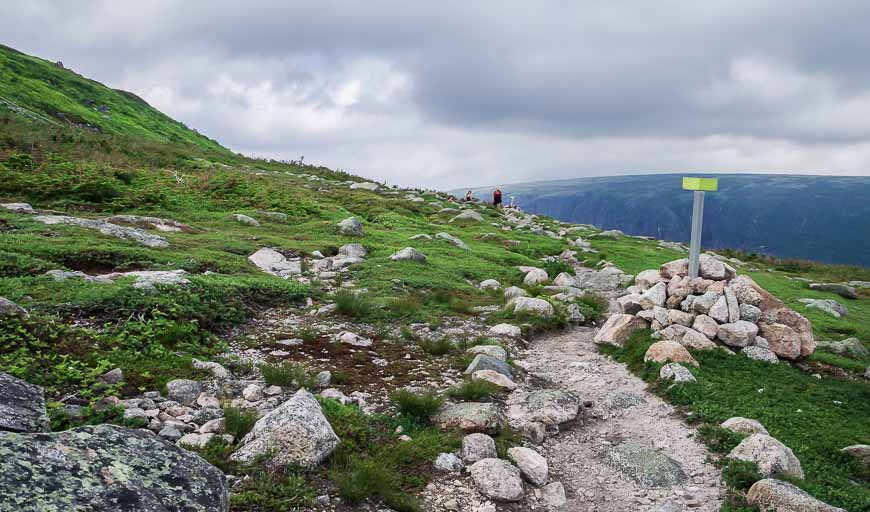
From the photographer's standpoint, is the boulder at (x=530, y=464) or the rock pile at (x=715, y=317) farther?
the rock pile at (x=715, y=317)

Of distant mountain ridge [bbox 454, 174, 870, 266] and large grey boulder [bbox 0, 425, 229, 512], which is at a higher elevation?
large grey boulder [bbox 0, 425, 229, 512]

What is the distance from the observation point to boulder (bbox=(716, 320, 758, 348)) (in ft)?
34.4

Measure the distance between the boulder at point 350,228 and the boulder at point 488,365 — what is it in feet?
41.4

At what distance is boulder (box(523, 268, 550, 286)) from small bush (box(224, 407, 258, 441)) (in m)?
11.9

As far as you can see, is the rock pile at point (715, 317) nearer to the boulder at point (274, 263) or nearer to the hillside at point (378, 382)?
the hillside at point (378, 382)

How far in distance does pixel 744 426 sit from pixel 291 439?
→ 5.90 metres

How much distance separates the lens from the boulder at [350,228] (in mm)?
21058

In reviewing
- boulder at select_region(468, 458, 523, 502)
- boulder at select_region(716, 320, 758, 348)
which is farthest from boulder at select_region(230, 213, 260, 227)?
boulder at select_region(468, 458, 523, 502)

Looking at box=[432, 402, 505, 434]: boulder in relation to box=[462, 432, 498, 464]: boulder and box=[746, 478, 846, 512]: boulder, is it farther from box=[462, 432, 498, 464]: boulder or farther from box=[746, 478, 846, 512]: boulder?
box=[746, 478, 846, 512]: boulder

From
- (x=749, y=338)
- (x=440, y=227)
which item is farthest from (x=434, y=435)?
(x=440, y=227)

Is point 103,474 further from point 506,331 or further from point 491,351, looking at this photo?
point 506,331

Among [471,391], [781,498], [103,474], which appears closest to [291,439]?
[103,474]

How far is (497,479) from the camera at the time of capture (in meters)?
5.87

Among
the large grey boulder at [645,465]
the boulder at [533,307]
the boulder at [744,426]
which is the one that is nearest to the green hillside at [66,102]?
the boulder at [533,307]
